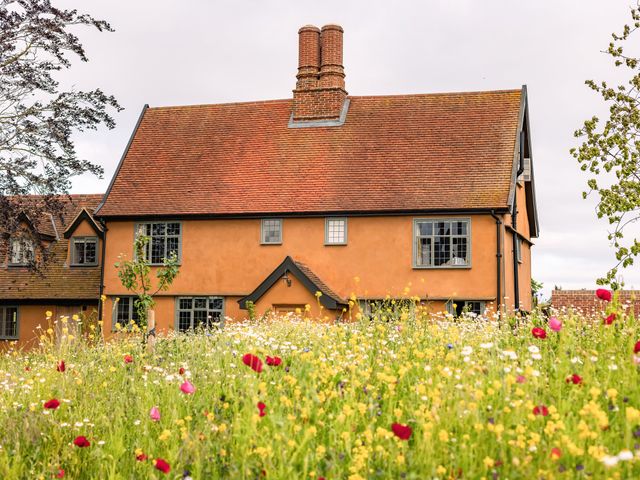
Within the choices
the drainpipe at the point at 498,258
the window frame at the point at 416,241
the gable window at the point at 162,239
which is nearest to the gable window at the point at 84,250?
the gable window at the point at 162,239

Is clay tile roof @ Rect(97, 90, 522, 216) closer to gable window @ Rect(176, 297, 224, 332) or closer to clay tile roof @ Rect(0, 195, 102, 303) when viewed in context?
gable window @ Rect(176, 297, 224, 332)

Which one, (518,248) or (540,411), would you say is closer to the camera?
(540,411)

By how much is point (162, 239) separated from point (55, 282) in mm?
6257

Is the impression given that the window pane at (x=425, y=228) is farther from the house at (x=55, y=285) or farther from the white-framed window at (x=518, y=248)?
the house at (x=55, y=285)

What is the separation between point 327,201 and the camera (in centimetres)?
2839

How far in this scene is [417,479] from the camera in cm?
619

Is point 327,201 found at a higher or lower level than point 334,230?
higher

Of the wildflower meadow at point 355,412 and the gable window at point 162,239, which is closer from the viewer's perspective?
the wildflower meadow at point 355,412

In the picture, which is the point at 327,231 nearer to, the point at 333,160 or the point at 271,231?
the point at 271,231

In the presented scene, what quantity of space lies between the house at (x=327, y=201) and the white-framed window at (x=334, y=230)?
0.04 meters

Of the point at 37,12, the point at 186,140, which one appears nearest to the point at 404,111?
the point at 186,140

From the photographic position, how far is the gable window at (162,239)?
98.5ft

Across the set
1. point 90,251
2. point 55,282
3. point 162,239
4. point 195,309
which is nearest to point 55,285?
point 55,282

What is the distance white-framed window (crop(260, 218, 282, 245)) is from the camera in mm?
28903
